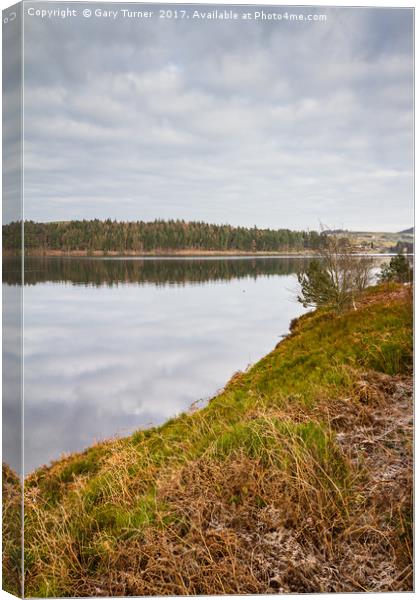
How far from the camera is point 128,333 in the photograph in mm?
5203

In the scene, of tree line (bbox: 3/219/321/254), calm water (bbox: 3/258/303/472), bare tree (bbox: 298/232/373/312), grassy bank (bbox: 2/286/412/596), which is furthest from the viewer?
bare tree (bbox: 298/232/373/312)

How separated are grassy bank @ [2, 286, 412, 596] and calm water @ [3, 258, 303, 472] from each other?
559mm

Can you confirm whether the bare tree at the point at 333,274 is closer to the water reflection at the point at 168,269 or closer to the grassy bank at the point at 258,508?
the water reflection at the point at 168,269

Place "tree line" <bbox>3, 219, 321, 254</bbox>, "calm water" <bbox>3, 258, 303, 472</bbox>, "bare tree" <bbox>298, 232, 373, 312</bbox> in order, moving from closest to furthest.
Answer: "calm water" <bbox>3, 258, 303, 472</bbox> < "tree line" <bbox>3, 219, 321, 254</bbox> < "bare tree" <bbox>298, 232, 373, 312</bbox>

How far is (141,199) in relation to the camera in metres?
5.37

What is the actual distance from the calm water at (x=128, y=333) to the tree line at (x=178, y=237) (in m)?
0.15

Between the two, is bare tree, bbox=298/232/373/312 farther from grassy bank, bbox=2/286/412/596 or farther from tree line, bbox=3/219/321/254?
grassy bank, bbox=2/286/412/596

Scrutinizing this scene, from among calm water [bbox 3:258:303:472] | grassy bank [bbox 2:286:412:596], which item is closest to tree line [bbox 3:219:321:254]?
calm water [bbox 3:258:303:472]

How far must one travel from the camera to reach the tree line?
5.08 m

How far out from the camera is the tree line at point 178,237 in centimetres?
508

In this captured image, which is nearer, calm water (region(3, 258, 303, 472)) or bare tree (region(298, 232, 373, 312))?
calm water (region(3, 258, 303, 472))

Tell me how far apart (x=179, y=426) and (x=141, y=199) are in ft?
7.80

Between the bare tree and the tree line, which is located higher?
the tree line

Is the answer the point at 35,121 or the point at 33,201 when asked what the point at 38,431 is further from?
the point at 35,121
